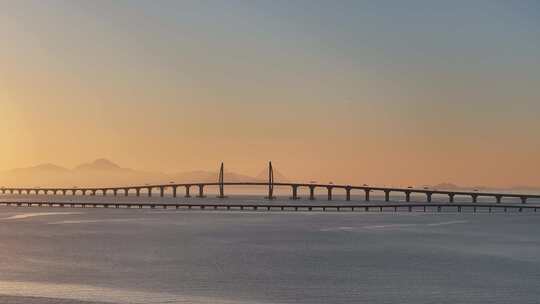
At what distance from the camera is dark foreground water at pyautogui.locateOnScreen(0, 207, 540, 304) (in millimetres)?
27438

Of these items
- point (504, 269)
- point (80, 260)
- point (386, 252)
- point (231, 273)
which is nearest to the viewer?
point (231, 273)

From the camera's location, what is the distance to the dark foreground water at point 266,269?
27438 mm

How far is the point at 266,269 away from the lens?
36969 millimetres

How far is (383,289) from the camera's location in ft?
96.8

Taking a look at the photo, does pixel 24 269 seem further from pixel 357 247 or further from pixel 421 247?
pixel 421 247

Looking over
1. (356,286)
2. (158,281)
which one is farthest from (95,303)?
(356,286)

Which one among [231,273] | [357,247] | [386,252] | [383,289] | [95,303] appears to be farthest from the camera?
[357,247]

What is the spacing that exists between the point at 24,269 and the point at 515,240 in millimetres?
37926

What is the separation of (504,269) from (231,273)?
42.9ft

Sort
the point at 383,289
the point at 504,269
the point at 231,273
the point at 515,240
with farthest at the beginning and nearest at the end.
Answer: the point at 515,240
the point at 504,269
the point at 231,273
the point at 383,289

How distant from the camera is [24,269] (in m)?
35.9

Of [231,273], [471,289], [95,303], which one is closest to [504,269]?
[471,289]

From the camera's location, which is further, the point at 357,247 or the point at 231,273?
the point at 357,247

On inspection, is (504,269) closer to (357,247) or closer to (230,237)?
(357,247)
